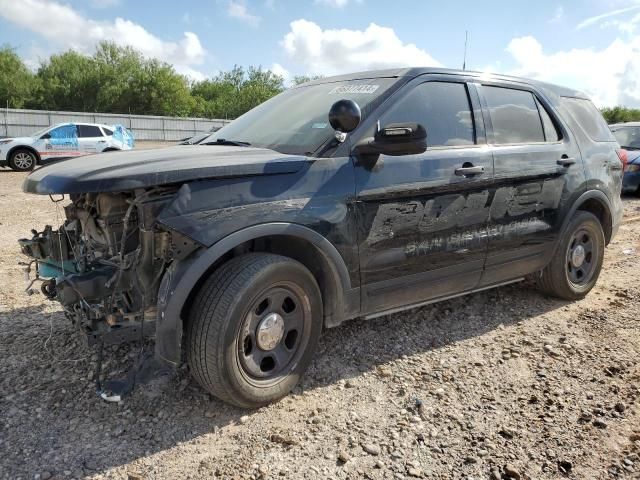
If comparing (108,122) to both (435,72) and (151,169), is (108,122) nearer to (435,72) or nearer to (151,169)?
(435,72)

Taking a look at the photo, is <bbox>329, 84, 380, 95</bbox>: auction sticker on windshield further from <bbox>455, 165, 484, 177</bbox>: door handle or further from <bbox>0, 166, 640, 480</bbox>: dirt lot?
<bbox>0, 166, 640, 480</bbox>: dirt lot

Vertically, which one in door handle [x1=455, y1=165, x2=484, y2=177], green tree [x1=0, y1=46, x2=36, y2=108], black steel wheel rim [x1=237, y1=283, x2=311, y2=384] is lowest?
black steel wheel rim [x1=237, y1=283, x2=311, y2=384]

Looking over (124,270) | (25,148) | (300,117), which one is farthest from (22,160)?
(124,270)

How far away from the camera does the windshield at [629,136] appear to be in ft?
38.2

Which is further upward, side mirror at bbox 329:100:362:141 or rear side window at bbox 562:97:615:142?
rear side window at bbox 562:97:615:142

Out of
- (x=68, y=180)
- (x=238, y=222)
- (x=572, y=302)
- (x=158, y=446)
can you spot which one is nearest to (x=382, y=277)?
(x=238, y=222)

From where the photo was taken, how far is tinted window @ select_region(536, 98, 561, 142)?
Result: 424 cm

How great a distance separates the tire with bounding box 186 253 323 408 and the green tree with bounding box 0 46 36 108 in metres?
54.7

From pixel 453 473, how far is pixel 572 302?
282cm

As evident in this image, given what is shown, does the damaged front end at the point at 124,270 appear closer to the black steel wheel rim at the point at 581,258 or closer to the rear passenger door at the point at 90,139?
the black steel wheel rim at the point at 581,258

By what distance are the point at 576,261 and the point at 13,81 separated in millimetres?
55718

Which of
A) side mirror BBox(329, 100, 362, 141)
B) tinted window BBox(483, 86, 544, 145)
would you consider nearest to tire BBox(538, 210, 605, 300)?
tinted window BBox(483, 86, 544, 145)

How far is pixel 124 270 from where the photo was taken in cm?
260

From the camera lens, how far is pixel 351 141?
3.05 m
